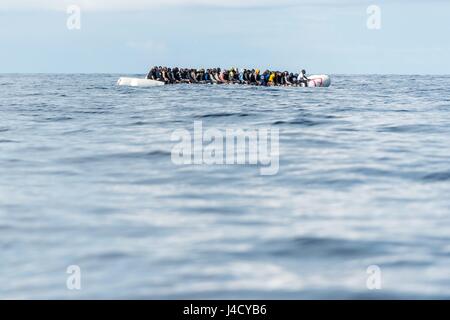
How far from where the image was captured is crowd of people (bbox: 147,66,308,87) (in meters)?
60.2

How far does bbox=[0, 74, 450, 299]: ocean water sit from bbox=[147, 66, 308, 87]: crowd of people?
3959 centimetres

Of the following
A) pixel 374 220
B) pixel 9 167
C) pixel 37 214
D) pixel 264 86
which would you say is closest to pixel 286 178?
pixel 374 220

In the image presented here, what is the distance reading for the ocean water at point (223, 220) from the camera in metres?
7.88

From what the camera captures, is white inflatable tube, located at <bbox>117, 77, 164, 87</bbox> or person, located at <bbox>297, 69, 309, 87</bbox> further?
person, located at <bbox>297, 69, 309, 87</bbox>

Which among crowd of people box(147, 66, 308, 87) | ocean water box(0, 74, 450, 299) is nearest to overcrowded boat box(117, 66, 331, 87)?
crowd of people box(147, 66, 308, 87)

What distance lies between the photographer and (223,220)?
10.7 metres

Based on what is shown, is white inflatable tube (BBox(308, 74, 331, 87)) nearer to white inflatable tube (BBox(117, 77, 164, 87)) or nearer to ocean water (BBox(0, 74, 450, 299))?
white inflatable tube (BBox(117, 77, 164, 87))

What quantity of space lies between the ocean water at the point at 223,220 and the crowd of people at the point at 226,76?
39.6 meters

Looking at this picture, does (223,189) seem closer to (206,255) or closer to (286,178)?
(286,178)

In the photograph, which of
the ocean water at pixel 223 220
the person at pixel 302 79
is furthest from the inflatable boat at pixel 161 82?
the ocean water at pixel 223 220

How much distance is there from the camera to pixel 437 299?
7.29 metres

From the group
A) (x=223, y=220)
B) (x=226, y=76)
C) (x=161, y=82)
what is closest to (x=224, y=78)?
(x=226, y=76)

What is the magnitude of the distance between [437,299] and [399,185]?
6.46 meters
